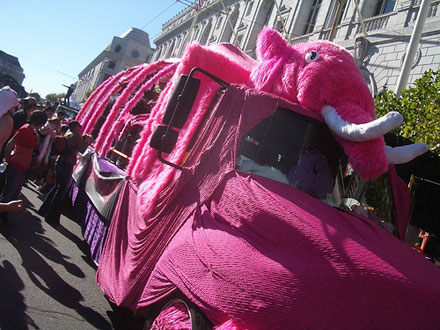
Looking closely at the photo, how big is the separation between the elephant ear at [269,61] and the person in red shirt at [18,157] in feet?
12.6

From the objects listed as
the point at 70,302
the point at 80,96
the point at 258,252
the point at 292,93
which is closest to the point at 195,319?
the point at 258,252

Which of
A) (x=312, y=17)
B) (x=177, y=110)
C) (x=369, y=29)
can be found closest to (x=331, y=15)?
(x=312, y=17)

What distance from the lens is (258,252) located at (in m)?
2.30

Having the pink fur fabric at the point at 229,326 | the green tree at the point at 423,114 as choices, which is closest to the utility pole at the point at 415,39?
the green tree at the point at 423,114

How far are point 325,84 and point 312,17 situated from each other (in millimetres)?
18093

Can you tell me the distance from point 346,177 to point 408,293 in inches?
43.9

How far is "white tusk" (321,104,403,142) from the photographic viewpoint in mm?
2583

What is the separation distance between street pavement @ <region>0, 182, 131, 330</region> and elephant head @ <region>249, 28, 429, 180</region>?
111 inches

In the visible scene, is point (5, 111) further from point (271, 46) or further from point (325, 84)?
point (325, 84)

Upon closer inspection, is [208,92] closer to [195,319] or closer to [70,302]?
[195,319]

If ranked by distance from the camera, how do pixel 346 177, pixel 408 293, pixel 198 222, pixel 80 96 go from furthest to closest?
pixel 80 96, pixel 346 177, pixel 198 222, pixel 408 293

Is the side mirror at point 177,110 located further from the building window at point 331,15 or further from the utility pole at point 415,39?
the building window at point 331,15

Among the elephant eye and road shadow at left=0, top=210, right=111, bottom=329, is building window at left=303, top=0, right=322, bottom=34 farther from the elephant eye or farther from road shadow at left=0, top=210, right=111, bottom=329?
the elephant eye

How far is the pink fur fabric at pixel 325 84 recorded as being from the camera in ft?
9.52
